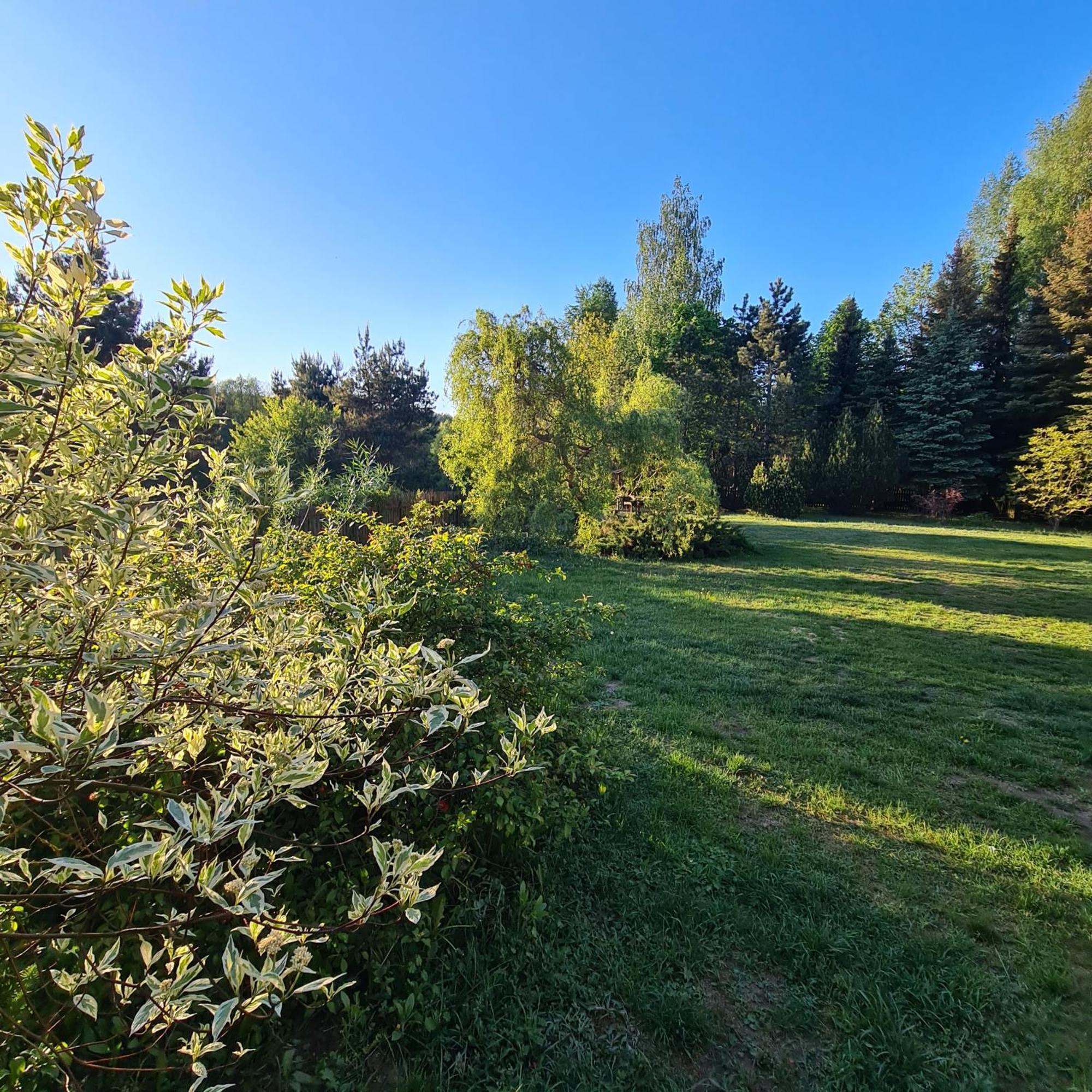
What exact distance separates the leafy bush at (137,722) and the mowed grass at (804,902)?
0.68 m

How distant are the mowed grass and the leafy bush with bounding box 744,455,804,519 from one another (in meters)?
16.8

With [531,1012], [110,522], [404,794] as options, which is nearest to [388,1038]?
[531,1012]

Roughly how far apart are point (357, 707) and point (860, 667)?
4726 millimetres

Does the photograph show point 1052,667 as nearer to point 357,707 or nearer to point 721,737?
point 721,737

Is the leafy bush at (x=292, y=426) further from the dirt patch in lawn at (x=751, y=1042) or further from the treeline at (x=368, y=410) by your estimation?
the dirt patch in lawn at (x=751, y=1042)

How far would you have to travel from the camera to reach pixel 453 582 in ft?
8.46

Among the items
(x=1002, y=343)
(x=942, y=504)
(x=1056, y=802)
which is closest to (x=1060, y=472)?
(x=942, y=504)

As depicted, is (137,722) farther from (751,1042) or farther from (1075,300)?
(1075,300)

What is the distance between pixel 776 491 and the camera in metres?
20.8

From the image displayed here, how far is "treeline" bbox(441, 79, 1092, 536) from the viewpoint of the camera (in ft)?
30.6

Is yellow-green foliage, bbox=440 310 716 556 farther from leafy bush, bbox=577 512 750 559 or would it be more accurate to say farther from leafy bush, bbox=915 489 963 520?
leafy bush, bbox=915 489 963 520

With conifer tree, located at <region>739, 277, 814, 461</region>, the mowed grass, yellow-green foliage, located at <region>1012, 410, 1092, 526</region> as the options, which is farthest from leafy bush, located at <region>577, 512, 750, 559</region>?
conifer tree, located at <region>739, 277, 814, 461</region>

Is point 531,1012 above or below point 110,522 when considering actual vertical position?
below

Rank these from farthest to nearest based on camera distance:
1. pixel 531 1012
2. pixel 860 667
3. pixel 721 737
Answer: pixel 860 667 < pixel 721 737 < pixel 531 1012
